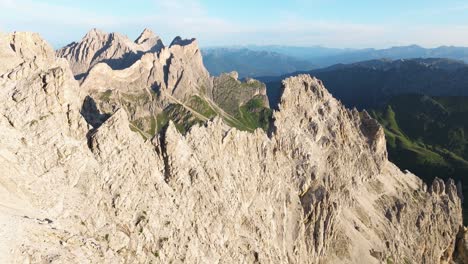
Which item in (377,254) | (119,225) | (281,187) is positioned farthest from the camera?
(377,254)

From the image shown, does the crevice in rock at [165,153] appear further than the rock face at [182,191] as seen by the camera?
Yes

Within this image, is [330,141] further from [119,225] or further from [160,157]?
[119,225]

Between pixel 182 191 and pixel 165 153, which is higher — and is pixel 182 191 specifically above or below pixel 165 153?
below

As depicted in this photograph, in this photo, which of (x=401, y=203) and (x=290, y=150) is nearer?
(x=290, y=150)

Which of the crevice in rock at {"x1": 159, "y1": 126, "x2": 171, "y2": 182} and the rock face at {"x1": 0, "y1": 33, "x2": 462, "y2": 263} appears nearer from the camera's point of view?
the rock face at {"x1": 0, "y1": 33, "x2": 462, "y2": 263}

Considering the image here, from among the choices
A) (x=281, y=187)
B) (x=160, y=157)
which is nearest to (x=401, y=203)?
(x=281, y=187)

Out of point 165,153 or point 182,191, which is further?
point 165,153

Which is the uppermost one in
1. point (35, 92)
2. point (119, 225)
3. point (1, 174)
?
point (35, 92)

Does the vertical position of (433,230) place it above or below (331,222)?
below
